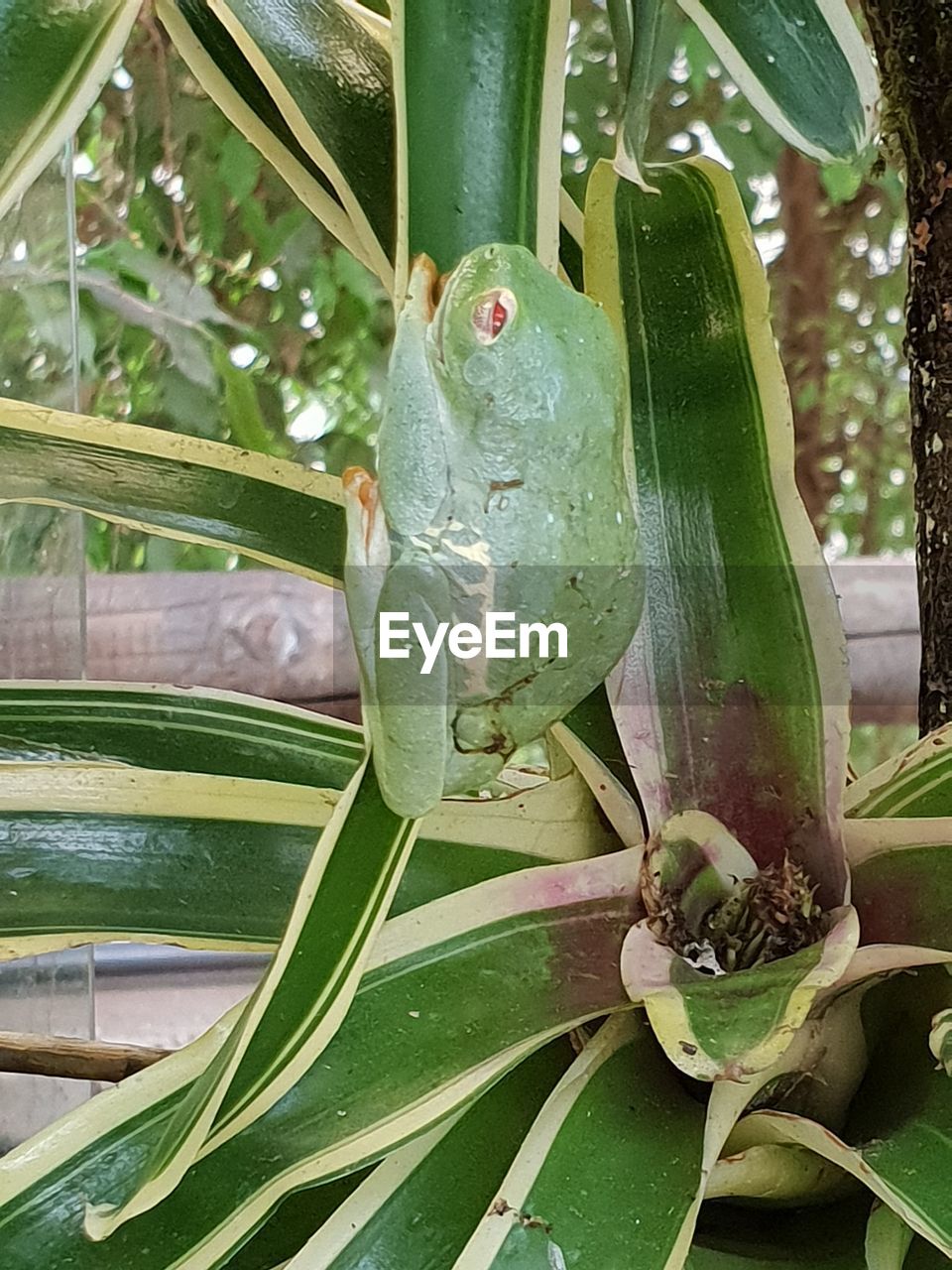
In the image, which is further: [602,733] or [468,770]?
[602,733]

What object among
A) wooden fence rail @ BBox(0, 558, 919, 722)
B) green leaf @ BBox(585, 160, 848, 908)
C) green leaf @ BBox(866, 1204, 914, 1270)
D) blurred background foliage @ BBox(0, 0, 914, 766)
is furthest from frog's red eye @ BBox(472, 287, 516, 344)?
blurred background foliage @ BBox(0, 0, 914, 766)

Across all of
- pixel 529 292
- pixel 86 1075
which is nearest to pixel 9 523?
pixel 86 1075

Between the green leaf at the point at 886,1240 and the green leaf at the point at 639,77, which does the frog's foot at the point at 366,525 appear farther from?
the green leaf at the point at 886,1240

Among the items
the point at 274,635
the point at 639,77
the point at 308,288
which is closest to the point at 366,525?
the point at 639,77

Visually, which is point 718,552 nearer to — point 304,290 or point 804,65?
point 804,65

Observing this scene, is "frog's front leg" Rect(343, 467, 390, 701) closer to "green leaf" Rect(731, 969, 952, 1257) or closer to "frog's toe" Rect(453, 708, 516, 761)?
"frog's toe" Rect(453, 708, 516, 761)

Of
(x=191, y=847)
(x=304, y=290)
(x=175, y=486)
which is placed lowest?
(x=191, y=847)
